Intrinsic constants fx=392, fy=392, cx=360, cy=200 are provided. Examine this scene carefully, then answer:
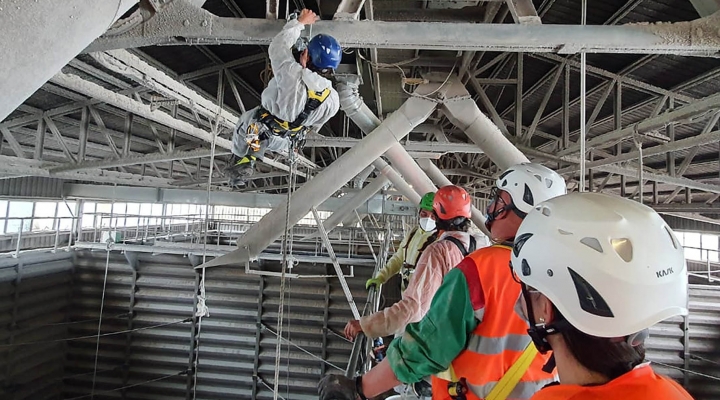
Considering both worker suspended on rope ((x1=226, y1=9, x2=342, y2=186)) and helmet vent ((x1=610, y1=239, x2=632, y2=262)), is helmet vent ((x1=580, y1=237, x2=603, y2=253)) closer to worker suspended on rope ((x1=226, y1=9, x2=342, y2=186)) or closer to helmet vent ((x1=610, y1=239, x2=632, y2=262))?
helmet vent ((x1=610, y1=239, x2=632, y2=262))

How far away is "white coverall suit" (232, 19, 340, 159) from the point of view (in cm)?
245

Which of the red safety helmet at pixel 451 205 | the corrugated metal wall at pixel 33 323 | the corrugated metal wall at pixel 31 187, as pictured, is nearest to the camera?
the red safety helmet at pixel 451 205

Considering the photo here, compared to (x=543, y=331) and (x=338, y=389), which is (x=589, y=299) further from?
(x=338, y=389)

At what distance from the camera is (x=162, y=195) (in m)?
11.1

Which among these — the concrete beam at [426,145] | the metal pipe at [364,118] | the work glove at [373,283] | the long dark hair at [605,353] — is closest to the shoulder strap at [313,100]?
the metal pipe at [364,118]

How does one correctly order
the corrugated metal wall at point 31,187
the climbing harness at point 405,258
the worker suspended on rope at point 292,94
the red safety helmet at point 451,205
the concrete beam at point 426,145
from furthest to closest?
the corrugated metal wall at point 31,187 → the concrete beam at point 426,145 → the climbing harness at point 405,258 → the red safety helmet at point 451,205 → the worker suspended on rope at point 292,94

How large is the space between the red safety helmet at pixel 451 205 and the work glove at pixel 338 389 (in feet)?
6.51

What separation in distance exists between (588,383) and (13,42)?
1.64 metres

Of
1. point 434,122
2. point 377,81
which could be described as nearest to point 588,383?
point 377,81

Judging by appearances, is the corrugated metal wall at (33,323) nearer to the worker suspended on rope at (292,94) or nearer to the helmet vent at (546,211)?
the worker suspended on rope at (292,94)

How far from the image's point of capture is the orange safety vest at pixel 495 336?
1645mm

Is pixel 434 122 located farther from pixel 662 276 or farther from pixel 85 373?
pixel 85 373

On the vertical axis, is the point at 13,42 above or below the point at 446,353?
above

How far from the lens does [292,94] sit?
2857 mm
